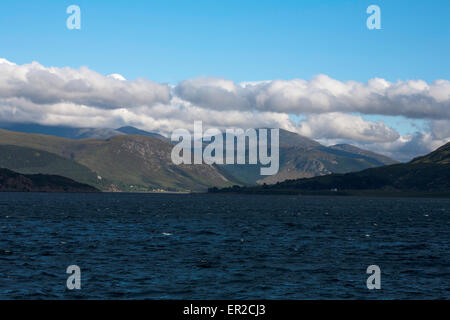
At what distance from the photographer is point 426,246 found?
9794 centimetres

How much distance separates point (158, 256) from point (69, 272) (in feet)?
58.0

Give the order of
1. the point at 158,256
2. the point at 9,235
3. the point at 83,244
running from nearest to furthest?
the point at 158,256 < the point at 83,244 < the point at 9,235

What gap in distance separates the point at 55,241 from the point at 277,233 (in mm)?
50624

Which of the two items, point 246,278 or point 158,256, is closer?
point 246,278

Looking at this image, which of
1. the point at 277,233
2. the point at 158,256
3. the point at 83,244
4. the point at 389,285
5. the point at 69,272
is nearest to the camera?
the point at 389,285

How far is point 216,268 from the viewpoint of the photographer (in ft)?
226

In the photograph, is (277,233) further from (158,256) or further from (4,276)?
(4,276)

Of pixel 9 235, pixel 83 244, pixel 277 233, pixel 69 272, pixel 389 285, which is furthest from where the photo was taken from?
pixel 277 233
